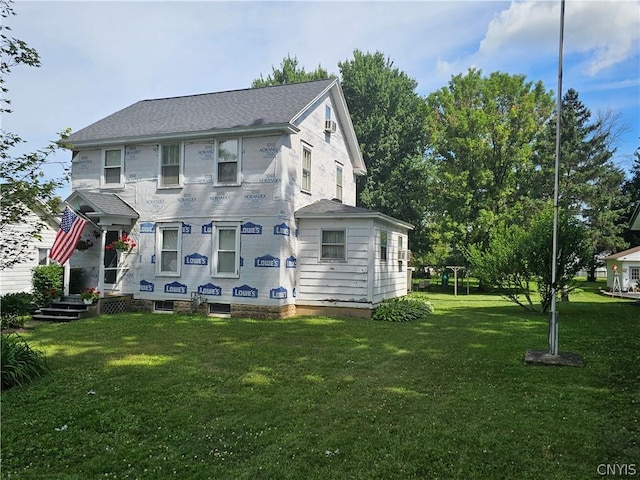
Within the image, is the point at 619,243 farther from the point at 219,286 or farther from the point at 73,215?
the point at 73,215

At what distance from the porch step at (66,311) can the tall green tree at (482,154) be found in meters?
A: 20.8

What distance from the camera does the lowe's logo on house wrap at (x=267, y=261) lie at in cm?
1371

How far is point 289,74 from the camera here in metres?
39.4

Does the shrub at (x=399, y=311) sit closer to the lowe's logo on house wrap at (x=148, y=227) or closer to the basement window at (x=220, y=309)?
the basement window at (x=220, y=309)

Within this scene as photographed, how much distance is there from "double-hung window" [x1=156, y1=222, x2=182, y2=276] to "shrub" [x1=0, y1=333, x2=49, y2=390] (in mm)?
7805

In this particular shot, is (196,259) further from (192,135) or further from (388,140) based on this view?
(388,140)

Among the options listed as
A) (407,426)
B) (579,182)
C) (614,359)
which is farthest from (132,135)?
(579,182)

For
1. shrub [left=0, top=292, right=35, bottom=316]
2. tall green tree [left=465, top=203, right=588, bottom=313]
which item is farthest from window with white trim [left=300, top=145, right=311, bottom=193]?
shrub [left=0, top=292, right=35, bottom=316]

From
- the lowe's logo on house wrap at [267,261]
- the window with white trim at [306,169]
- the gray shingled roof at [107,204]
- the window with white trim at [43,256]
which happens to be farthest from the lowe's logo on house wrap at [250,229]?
the window with white trim at [43,256]

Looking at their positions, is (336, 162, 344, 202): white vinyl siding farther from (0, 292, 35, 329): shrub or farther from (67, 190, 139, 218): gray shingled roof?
(0, 292, 35, 329): shrub

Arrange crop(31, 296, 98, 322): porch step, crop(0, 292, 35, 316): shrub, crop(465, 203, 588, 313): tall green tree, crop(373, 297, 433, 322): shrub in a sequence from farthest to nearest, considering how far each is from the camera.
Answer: crop(31, 296, 98, 322): porch step, crop(373, 297, 433, 322): shrub, crop(465, 203, 588, 313): tall green tree, crop(0, 292, 35, 316): shrub

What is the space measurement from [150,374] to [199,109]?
12181mm

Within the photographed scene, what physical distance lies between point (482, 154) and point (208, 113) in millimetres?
18580

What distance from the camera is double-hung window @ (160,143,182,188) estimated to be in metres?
15.1
